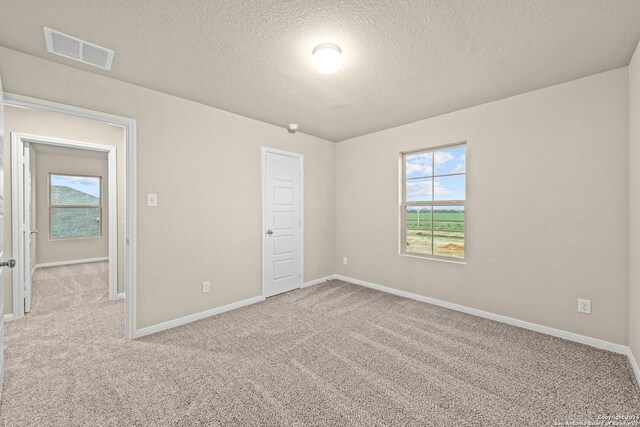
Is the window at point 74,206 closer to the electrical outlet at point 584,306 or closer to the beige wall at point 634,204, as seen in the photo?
the electrical outlet at point 584,306

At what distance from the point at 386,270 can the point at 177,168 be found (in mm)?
3102

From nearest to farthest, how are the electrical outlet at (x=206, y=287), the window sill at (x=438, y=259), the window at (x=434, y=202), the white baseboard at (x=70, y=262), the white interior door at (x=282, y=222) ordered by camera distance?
the electrical outlet at (x=206, y=287)
the window sill at (x=438, y=259)
the window at (x=434, y=202)
the white interior door at (x=282, y=222)
the white baseboard at (x=70, y=262)

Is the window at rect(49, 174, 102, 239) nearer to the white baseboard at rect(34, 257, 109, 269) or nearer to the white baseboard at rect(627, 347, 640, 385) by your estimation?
the white baseboard at rect(34, 257, 109, 269)

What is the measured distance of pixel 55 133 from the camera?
3.39 metres

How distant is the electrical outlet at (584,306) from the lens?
2521 mm

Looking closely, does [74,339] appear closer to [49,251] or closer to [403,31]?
[403,31]

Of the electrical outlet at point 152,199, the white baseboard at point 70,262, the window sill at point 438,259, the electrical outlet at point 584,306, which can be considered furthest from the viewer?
the white baseboard at point 70,262

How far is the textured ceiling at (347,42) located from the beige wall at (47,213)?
17.4ft

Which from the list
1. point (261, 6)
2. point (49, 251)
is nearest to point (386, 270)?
point (261, 6)

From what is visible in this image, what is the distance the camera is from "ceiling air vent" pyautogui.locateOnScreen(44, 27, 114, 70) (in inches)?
75.9

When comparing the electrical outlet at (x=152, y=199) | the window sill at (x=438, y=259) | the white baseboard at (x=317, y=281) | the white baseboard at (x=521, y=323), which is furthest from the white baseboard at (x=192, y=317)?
the window sill at (x=438, y=259)

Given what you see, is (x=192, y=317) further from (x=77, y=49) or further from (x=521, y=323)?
(x=521, y=323)

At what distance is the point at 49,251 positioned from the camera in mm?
6004

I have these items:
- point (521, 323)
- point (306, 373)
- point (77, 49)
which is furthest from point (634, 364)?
point (77, 49)
